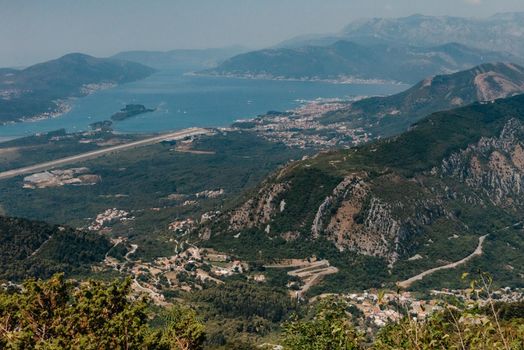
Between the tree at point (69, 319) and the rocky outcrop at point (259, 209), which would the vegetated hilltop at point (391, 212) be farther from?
the tree at point (69, 319)

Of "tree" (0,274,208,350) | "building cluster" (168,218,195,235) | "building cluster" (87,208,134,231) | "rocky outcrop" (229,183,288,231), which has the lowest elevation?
"building cluster" (87,208,134,231)

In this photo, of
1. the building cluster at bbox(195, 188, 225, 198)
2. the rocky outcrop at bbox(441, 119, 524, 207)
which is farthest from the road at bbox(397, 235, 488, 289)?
the building cluster at bbox(195, 188, 225, 198)

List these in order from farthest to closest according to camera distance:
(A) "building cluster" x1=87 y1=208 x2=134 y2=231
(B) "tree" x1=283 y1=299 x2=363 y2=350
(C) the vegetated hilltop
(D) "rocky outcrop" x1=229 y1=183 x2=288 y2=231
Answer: (A) "building cluster" x1=87 y1=208 x2=134 y2=231, (D) "rocky outcrop" x1=229 y1=183 x2=288 y2=231, (C) the vegetated hilltop, (B) "tree" x1=283 y1=299 x2=363 y2=350

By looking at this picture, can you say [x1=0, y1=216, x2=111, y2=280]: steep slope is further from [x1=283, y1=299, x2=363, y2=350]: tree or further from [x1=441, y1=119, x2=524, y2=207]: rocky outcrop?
[x1=441, y1=119, x2=524, y2=207]: rocky outcrop

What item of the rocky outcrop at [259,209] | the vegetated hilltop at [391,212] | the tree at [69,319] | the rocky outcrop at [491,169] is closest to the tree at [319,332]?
the tree at [69,319]

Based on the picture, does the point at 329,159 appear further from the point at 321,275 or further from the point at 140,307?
the point at 140,307

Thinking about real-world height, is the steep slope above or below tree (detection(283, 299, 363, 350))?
below


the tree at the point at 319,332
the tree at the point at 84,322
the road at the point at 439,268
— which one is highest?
the tree at the point at 84,322

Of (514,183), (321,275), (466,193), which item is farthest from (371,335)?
(514,183)
